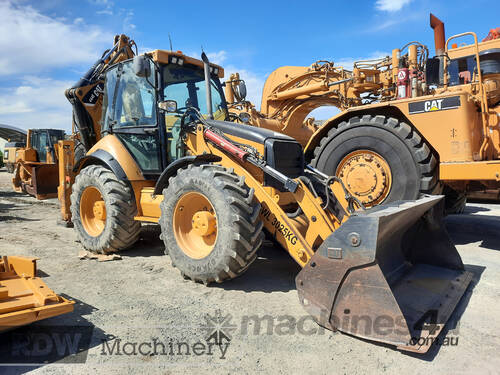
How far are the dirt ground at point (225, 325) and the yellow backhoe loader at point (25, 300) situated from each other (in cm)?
27

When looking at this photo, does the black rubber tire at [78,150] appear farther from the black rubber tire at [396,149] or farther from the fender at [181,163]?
the black rubber tire at [396,149]

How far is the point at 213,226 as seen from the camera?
373cm

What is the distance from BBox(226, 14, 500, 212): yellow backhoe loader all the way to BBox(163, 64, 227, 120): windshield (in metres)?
0.39

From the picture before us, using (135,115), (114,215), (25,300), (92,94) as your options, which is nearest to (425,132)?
(135,115)

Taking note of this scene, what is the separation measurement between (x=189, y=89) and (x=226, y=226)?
2377 mm

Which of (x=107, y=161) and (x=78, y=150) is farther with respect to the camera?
(x=78, y=150)

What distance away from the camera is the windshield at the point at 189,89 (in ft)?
15.5

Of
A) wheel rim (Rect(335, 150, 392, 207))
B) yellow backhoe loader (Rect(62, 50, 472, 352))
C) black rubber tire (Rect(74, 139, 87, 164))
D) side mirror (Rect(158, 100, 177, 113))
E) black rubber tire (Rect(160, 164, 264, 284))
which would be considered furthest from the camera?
black rubber tire (Rect(74, 139, 87, 164))

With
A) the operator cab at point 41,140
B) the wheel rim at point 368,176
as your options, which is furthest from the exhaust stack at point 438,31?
the operator cab at point 41,140

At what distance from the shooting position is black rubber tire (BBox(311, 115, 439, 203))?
4.77 metres

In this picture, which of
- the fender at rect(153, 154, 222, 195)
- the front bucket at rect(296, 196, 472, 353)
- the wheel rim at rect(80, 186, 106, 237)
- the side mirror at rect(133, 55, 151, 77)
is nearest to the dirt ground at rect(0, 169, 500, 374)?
the front bucket at rect(296, 196, 472, 353)

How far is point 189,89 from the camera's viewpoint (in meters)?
4.94

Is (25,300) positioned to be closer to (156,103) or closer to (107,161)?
(107,161)

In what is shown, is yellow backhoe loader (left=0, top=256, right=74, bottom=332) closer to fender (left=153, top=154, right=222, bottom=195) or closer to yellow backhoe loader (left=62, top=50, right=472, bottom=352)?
yellow backhoe loader (left=62, top=50, right=472, bottom=352)
